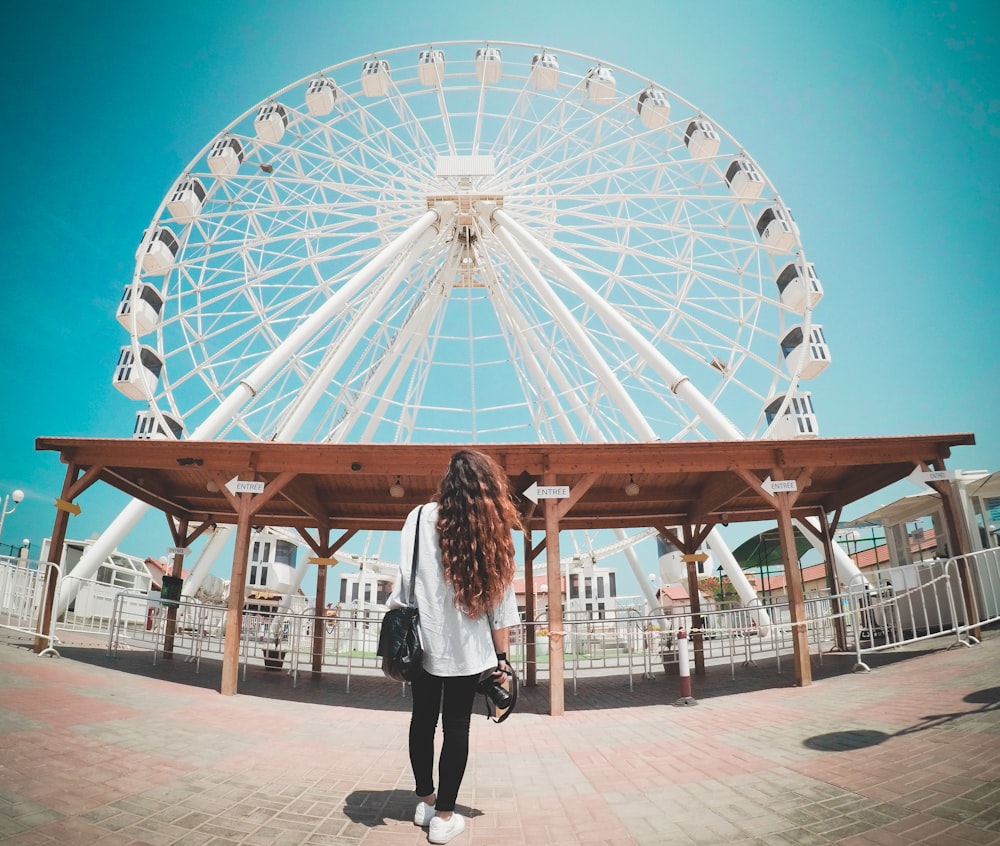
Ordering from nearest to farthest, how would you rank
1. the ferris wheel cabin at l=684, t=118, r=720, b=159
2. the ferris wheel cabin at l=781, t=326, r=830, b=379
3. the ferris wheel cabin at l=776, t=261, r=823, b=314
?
the ferris wheel cabin at l=781, t=326, r=830, b=379
the ferris wheel cabin at l=776, t=261, r=823, b=314
the ferris wheel cabin at l=684, t=118, r=720, b=159

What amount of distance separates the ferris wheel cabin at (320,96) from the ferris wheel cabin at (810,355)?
15.1 metres

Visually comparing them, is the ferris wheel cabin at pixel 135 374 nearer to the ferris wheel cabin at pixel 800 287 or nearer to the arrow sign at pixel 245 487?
the arrow sign at pixel 245 487

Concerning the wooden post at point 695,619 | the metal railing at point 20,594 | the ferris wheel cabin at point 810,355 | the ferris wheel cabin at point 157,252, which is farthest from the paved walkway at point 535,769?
the ferris wheel cabin at point 157,252

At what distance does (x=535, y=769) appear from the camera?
4.42m

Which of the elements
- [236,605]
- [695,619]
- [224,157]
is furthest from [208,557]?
[695,619]

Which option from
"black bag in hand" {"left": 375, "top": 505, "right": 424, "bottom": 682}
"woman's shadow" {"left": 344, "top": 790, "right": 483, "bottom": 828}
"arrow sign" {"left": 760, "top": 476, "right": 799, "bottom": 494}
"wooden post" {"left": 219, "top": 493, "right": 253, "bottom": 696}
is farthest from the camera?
"arrow sign" {"left": 760, "top": 476, "right": 799, "bottom": 494}

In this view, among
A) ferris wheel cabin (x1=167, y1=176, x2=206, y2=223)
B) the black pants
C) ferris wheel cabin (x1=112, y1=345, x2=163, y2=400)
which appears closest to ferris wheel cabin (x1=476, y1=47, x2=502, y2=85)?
ferris wheel cabin (x1=167, y1=176, x2=206, y2=223)

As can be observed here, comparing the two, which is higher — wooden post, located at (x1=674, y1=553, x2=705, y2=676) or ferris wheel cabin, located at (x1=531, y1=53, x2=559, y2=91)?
ferris wheel cabin, located at (x1=531, y1=53, x2=559, y2=91)

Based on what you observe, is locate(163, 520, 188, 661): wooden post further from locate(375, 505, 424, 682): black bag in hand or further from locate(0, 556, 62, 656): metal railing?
locate(375, 505, 424, 682): black bag in hand

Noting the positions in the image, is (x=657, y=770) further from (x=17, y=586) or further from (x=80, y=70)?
(x=80, y=70)

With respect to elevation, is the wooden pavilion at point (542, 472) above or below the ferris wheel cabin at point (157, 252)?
below

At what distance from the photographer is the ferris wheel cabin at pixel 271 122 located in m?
17.1

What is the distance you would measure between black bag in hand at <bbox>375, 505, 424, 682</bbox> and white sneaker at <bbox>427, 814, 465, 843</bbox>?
2.29 feet

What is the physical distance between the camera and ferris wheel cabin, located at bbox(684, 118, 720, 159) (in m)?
16.8
